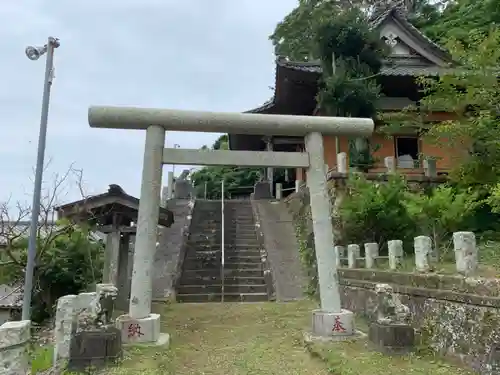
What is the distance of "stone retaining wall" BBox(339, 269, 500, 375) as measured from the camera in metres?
4.69

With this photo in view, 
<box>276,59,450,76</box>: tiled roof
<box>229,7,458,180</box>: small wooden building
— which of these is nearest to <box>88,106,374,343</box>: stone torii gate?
<box>229,7,458,180</box>: small wooden building

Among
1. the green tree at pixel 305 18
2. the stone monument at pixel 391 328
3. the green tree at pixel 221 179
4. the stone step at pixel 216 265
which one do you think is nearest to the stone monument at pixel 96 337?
the stone monument at pixel 391 328

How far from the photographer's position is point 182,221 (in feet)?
54.7

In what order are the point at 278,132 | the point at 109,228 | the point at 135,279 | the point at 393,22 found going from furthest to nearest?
the point at 393,22, the point at 109,228, the point at 278,132, the point at 135,279

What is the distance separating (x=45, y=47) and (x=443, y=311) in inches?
348

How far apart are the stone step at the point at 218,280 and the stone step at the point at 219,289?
181 mm

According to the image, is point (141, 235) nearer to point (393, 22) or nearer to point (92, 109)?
point (92, 109)

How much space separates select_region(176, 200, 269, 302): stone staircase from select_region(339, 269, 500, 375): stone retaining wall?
565cm

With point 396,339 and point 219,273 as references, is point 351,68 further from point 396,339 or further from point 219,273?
point 396,339

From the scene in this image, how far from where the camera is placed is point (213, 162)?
7352 millimetres

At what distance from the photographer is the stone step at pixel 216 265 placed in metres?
13.1

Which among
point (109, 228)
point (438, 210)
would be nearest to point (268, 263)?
point (109, 228)

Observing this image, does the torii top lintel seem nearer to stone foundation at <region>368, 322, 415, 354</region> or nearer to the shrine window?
stone foundation at <region>368, 322, 415, 354</region>

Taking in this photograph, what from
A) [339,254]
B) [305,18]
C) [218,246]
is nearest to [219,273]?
[218,246]
